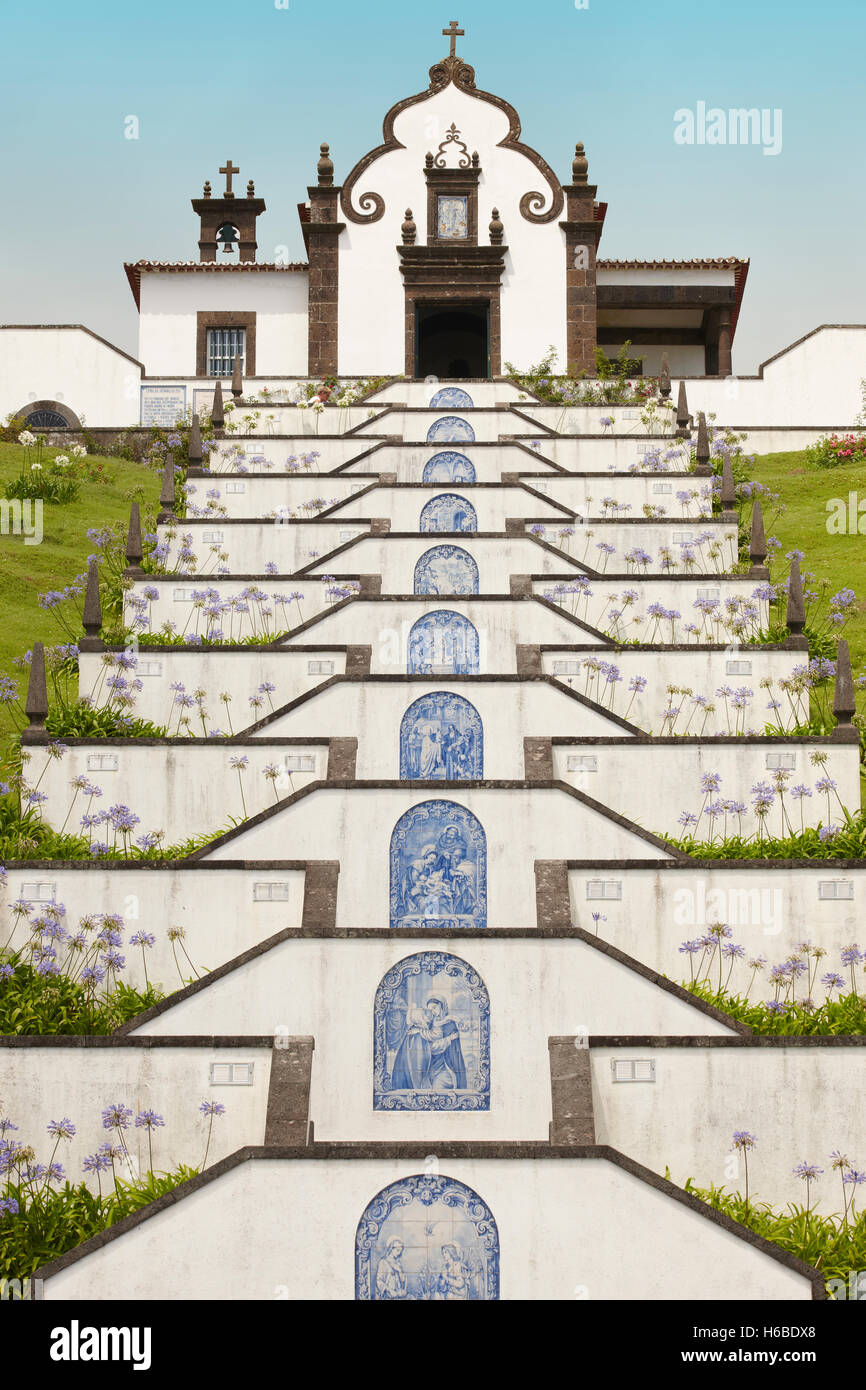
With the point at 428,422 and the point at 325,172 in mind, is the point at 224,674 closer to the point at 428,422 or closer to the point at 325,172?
the point at 428,422

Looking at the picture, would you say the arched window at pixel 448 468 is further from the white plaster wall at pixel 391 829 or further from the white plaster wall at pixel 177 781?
the white plaster wall at pixel 391 829

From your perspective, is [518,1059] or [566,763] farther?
[566,763]

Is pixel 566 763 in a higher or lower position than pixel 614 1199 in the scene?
higher

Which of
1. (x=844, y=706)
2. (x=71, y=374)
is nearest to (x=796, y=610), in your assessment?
(x=844, y=706)

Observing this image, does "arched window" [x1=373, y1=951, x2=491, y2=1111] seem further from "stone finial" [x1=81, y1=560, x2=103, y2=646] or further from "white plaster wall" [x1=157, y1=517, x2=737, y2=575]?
"white plaster wall" [x1=157, y1=517, x2=737, y2=575]

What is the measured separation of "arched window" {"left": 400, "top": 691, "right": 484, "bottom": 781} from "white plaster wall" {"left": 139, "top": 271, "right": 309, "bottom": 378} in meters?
16.8

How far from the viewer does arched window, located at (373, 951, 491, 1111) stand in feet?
38.9

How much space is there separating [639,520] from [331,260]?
40.6 feet

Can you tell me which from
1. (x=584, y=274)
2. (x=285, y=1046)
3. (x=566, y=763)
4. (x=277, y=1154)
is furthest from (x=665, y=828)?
(x=584, y=274)

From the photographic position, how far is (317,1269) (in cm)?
1024

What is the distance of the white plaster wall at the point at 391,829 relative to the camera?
44.5 feet

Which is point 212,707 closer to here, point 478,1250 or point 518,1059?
point 518,1059

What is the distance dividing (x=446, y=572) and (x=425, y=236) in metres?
13.2
